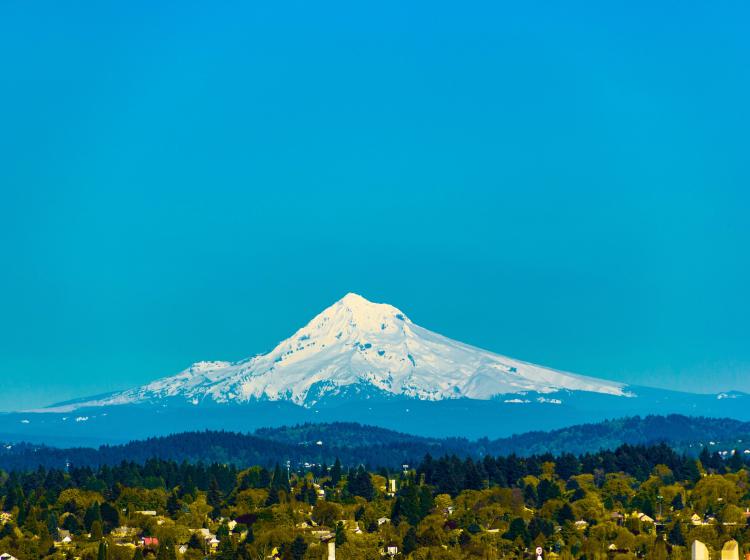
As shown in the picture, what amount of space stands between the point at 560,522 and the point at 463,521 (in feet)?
33.4

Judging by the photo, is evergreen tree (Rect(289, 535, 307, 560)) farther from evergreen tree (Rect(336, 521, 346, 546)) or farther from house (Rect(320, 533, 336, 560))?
evergreen tree (Rect(336, 521, 346, 546))

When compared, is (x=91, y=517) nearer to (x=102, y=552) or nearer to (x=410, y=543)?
(x=102, y=552)

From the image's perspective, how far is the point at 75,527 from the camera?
195125 mm

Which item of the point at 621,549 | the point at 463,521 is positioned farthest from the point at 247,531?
the point at 621,549

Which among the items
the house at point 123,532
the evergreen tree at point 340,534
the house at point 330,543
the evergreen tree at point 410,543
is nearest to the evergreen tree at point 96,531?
the house at point 123,532

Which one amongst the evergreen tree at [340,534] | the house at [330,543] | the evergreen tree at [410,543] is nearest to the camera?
the house at [330,543]

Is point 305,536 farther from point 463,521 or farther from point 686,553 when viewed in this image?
point 686,553

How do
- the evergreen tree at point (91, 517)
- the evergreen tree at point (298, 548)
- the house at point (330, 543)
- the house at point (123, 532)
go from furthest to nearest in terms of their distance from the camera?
the evergreen tree at point (91, 517)
the house at point (123, 532)
the evergreen tree at point (298, 548)
the house at point (330, 543)

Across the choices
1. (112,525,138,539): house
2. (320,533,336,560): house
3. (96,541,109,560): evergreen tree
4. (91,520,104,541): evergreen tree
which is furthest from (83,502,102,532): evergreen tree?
(320,533,336,560): house

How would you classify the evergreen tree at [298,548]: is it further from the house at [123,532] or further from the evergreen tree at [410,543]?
the house at [123,532]

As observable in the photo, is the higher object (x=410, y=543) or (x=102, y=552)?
(x=410, y=543)

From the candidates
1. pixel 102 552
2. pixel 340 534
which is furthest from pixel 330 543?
pixel 102 552

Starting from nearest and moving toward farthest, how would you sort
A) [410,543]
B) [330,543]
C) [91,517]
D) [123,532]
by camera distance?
[330,543], [410,543], [123,532], [91,517]

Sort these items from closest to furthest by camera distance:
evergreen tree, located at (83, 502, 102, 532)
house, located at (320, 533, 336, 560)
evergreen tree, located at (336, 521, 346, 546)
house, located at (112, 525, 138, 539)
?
house, located at (320, 533, 336, 560) < evergreen tree, located at (336, 521, 346, 546) < house, located at (112, 525, 138, 539) < evergreen tree, located at (83, 502, 102, 532)
